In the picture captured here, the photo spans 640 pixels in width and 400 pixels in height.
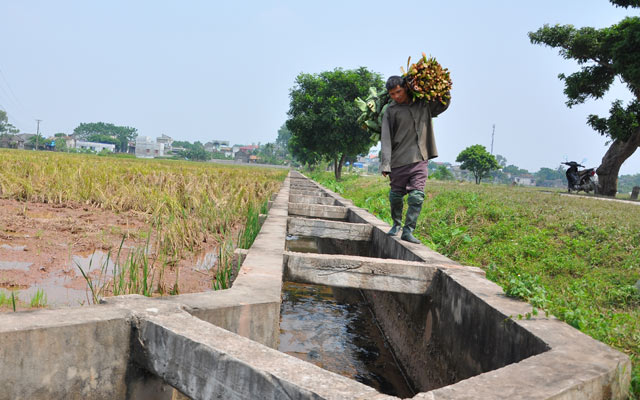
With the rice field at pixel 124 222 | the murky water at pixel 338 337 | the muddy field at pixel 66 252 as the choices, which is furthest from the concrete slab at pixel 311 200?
the murky water at pixel 338 337

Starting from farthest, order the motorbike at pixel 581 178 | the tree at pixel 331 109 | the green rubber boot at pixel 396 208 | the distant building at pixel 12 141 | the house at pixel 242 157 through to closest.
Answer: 1. the house at pixel 242 157
2. the distant building at pixel 12 141
3. the tree at pixel 331 109
4. the motorbike at pixel 581 178
5. the green rubber boot at pixel 396 208

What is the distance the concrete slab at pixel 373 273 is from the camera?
125 inches

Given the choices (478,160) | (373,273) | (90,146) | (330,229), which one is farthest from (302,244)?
(90,146)

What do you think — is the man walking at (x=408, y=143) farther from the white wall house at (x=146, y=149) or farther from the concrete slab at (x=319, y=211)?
the white wall house at (x=146, y=149)

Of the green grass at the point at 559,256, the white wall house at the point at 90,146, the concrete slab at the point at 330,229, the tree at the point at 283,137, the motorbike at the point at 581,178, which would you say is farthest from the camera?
the tree at the point at 283,137

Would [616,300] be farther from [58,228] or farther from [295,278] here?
[58,228]

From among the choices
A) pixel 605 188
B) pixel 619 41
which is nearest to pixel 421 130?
pixel 619 41

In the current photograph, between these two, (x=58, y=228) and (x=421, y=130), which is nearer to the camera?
(x=421, y=130)

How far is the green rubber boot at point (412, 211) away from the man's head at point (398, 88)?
2.89 feet

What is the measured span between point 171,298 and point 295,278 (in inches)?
57.2

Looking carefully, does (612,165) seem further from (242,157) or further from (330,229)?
(242,157)

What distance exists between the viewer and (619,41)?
16609mm

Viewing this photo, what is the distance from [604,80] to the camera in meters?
19.5

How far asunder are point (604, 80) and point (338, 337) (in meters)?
20.6
